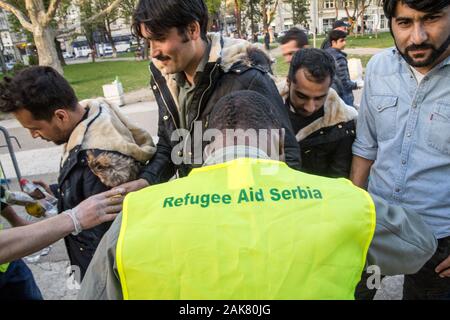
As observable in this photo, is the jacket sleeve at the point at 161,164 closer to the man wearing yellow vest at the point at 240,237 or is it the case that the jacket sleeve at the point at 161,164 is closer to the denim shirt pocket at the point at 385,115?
the man wearing yellow vest at the point at 240,237

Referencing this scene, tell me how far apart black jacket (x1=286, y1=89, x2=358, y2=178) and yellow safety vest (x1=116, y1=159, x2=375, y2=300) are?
1.30 metres

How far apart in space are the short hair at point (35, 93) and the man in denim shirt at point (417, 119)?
165 cm

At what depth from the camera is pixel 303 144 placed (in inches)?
92.4

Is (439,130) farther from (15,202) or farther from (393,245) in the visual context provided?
(15,202)

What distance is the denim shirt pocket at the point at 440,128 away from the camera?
1.64 meters

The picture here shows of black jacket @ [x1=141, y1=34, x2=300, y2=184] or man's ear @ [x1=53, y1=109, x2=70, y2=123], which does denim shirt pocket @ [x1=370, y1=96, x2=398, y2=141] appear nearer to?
black jacket @ [x1=141, y1=34, x2=300, y2=184]

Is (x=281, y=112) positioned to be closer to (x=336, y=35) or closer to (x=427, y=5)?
(x=427, y=5)

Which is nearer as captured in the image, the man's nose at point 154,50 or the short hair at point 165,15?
the short hair at point 165,15

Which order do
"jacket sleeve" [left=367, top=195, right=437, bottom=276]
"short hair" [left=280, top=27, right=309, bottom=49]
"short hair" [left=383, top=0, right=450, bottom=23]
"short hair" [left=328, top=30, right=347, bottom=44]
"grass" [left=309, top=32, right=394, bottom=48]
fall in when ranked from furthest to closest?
"grass" [left=309, top=32, right=394, bottom=48], "short hair" [left=328, top=30, right=347, bottom=44], "short hair" [left=280, top=27, right=309, bottom=49], "short hair" [left=383, top=0, right=450, bottom=23], "jacket sleeve" [left=367, top=195, right=437, bottom=276]

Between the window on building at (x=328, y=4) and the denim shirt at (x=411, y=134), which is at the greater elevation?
the window on building at (x=328, y=4)

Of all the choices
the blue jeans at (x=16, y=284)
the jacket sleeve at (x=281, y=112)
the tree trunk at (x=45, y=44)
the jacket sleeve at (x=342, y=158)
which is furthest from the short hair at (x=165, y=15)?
the tree trunk at (x=45, y=44)

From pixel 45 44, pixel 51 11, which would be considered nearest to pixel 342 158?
pixel 51 11

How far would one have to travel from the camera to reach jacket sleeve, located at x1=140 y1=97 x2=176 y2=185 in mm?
2035

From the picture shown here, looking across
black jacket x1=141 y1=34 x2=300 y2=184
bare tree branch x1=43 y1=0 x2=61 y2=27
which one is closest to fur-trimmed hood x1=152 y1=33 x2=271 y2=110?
black jacket x1=141 y1=34 x2=300 y2=184
